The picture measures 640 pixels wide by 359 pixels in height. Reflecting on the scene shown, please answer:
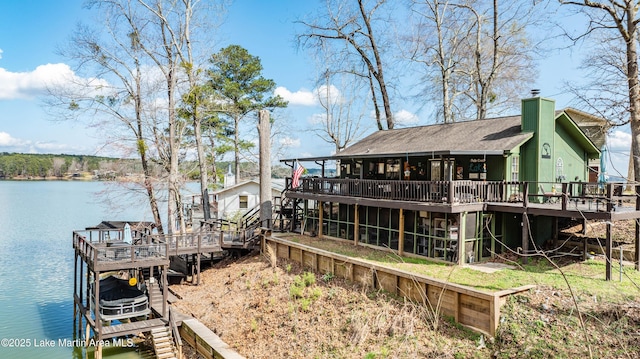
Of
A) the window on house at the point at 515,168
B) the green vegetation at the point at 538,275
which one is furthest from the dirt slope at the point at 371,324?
the window on house at the point at 515,168

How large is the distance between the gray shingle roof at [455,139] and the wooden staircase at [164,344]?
10.4 metres

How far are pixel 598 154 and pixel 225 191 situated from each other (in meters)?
22.8

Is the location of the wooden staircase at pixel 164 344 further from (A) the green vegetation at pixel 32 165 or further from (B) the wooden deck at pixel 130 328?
(A) the green vegetation at pixel 32 165

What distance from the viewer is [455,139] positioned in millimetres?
18594

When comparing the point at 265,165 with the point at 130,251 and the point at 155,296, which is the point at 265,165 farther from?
the point at 130,251

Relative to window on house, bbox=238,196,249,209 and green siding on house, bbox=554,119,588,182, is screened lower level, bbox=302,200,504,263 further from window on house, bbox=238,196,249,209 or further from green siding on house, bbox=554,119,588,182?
window on house, bbox=238,196,249,209

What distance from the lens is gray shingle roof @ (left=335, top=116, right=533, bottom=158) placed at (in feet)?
53.5

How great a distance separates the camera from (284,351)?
A: 12.5 m

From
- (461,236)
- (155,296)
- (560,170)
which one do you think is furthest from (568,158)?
(155,296)

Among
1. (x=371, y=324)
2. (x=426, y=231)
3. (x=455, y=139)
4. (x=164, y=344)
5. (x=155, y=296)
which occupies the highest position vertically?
(x=455, y=139)

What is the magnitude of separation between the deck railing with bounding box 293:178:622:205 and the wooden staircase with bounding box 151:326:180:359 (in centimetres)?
909

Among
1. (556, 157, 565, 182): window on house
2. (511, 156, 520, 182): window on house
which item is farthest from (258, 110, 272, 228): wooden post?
(556, 157, 565, 182): window on house

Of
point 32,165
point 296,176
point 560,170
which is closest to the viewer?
point 560,170

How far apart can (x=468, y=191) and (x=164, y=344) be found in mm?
11818
